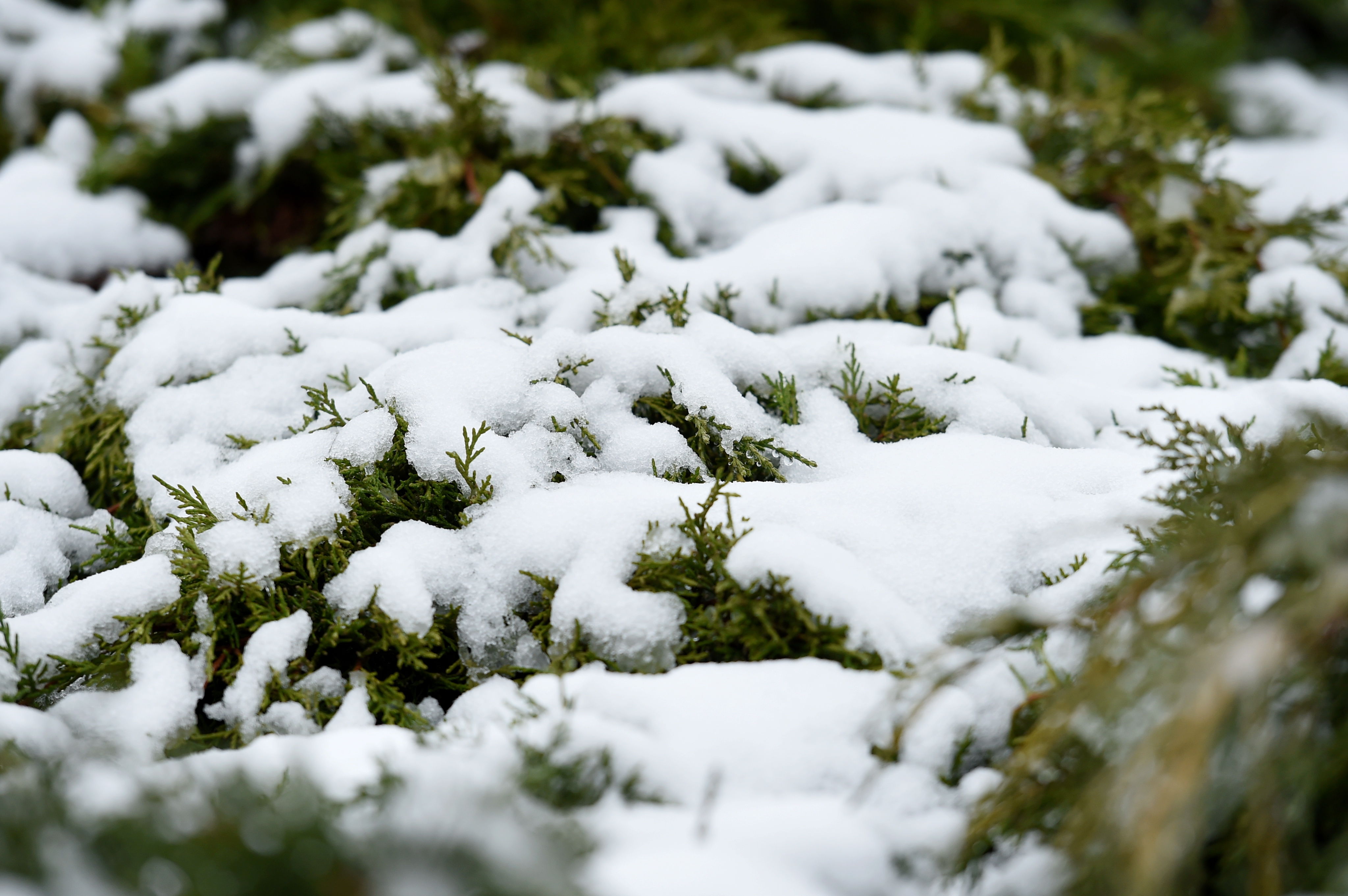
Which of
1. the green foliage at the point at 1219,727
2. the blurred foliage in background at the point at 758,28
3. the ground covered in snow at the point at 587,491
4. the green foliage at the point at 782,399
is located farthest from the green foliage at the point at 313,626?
the blurred foliage in background at the point at 758,28

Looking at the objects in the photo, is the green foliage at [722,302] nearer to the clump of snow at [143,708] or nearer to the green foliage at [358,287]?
the green foliage at [358,287]

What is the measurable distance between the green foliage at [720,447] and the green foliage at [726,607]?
184 mm

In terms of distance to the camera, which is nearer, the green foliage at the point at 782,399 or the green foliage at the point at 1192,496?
the green foliage at the point at 1192,496

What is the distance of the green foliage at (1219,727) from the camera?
719 millimetres

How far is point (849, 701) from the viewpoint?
3.53 feet

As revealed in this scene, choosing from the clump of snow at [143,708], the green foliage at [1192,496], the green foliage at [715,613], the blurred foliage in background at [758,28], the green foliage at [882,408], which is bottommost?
the clump of snow at [143,708]

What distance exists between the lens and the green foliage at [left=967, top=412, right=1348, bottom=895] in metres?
0.72

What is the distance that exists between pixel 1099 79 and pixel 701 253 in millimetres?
1233

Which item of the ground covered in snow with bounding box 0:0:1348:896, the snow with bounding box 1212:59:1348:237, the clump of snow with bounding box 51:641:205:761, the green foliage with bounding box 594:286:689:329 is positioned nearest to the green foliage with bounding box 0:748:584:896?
the ground covered in snow with bounding box 0:0:1348:896

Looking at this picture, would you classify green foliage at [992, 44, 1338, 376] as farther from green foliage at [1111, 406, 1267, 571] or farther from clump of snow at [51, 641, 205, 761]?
clump of snow at [51, 641, 205, 761]

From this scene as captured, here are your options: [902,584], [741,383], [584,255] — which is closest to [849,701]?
[902,584]

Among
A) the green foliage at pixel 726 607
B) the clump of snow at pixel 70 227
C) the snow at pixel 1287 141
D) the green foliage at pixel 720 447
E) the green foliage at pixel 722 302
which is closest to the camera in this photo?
the green foliage at pixel 726 607

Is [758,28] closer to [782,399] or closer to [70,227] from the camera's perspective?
[782,399]

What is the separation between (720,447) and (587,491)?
277 millimetres
